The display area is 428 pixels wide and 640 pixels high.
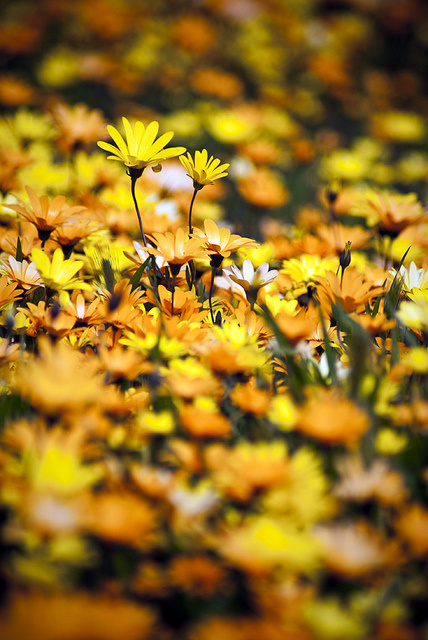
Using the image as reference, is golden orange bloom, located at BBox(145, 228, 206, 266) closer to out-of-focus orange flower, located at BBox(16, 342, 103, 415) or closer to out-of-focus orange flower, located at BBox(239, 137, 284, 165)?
out-of-focus orange flower, located at BBox(16, 342, 103, 415)

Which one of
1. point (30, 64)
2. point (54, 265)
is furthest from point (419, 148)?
point (54, 265)

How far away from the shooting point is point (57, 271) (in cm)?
91

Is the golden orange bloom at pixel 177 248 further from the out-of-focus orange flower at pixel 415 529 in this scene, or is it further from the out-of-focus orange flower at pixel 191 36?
the out-of-focus orange flower at pixel 191 36

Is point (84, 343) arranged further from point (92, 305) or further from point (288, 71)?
point (288, 71)

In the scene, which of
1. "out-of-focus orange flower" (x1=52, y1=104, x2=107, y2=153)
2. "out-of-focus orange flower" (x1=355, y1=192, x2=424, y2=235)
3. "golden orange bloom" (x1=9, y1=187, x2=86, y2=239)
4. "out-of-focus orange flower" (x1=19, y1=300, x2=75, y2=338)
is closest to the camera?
"out-of-focus orange flower" (x1=19, y1=300, x2=75, y2=338)

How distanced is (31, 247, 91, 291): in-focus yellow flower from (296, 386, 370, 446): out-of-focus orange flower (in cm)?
47

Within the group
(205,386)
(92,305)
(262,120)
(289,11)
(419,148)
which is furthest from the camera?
(289,11)

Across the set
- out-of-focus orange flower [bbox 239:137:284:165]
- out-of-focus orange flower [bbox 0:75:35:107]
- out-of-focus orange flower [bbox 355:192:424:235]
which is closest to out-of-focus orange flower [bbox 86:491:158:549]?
out-of-focus orange flower [bbox 355:192:424:235]

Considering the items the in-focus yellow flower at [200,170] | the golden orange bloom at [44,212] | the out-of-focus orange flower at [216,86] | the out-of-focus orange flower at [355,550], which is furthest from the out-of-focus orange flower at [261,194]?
the out-of-focus orange flower at [216,86]

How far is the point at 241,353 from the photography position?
2.37 ft

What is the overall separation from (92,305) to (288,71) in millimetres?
3516

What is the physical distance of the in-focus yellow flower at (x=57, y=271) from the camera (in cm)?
86

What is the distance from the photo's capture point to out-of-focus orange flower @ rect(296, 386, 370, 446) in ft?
1.81

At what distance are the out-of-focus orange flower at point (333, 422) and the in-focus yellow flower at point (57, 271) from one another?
471mm
